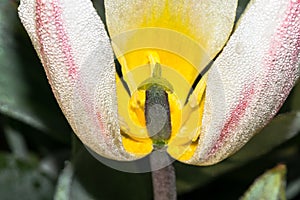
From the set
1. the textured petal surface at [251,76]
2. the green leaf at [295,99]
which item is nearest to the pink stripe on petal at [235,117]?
the textured petal surface at [251,76]

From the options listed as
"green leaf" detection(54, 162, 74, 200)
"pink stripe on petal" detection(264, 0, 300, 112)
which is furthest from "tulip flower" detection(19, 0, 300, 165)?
"green leaf" detection(54, 162, 74, 200)

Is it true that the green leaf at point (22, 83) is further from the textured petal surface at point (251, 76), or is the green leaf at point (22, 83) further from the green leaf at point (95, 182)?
the textured petal surface at point (251, 76)

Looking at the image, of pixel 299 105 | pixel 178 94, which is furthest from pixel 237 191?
pixel 178 94

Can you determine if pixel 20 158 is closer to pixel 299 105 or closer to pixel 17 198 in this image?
pixel 17 198

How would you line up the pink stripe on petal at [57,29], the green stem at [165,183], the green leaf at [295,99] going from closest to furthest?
the pink stripe on petal at [57,29], the green stem at [165,183], the green leaf at [295,99]

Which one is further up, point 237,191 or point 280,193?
point 280,193

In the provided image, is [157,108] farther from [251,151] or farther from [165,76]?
[251,151]

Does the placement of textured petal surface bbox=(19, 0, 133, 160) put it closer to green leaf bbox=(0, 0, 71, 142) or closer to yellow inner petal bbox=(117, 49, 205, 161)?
yellow inner petal bbox=(117, 49, 205, 161)
